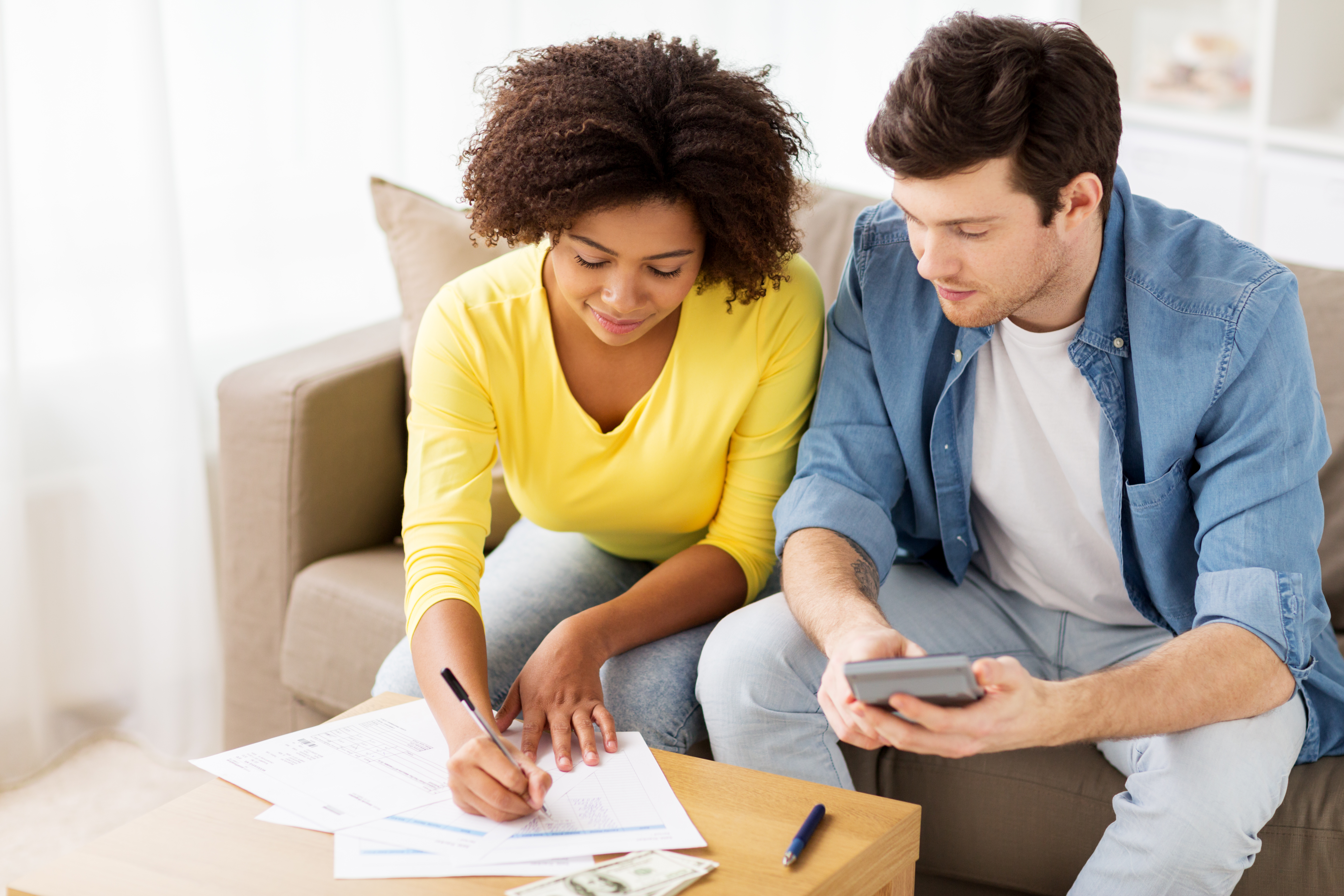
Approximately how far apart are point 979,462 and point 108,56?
4.55 feet

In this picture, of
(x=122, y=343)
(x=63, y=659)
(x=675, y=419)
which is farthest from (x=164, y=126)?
(x=675, y=419)

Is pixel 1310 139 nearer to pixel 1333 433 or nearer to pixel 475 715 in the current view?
pixel 1333 433

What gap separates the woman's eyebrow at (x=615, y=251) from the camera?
130cm

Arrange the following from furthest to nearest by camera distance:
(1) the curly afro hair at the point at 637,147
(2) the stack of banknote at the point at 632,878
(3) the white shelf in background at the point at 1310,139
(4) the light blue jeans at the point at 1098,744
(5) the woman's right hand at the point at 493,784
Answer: (3) the white shelf in background at the point at 1310,139 → (1) the curly afro hair at the point at 637,147 → (4) the light blue jeans at the point at 1098,744 → (5) the woman's right hand at the point at 493,784 → (2) the stack of banknote at the point at 632,878

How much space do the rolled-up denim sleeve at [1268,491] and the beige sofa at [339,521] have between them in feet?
1.16

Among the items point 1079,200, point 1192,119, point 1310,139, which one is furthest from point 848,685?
point 1192,119

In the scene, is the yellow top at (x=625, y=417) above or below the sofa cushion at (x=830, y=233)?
below

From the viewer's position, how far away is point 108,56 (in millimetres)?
1909

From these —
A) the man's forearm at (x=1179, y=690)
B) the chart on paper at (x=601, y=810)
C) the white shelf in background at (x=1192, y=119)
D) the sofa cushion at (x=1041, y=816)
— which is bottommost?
the sofa cushion at (x=1041, y=816)

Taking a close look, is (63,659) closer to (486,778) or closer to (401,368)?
(401,368)

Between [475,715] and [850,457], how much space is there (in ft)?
1.77

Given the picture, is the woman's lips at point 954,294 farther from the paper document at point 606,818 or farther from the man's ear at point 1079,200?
the paper document at point 606,818

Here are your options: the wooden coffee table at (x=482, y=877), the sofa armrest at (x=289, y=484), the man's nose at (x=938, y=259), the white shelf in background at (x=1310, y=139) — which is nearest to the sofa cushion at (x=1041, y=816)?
the wooden coffee table at (x=482, y=877)

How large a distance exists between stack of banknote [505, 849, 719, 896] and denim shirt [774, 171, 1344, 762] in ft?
1.57
